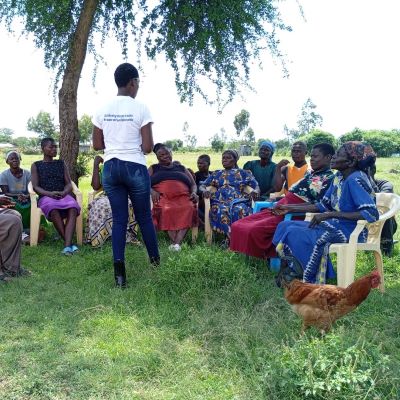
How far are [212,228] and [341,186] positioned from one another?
251cm

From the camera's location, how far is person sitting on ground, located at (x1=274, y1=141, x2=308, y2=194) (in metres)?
6.47

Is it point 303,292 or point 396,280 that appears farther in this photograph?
point 396,280

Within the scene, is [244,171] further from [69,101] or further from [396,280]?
[69,101]

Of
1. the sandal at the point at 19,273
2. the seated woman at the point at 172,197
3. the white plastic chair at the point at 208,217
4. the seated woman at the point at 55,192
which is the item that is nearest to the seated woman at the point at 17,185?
the seated woman at the point at 55,192

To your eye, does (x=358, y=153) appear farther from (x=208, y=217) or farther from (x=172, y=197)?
(x=172, y=197)

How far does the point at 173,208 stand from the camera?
652 cm

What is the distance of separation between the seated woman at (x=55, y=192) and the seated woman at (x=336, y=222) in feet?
9.72

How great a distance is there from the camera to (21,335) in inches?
137

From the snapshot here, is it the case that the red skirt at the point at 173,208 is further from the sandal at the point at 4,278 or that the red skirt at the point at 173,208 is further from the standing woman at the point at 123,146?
the sandal at the point at 4,278

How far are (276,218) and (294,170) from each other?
1485 mm

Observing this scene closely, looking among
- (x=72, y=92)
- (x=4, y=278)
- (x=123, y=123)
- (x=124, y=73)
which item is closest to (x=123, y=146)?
(x=123, y=123)

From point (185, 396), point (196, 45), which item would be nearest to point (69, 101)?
point (196, 45)

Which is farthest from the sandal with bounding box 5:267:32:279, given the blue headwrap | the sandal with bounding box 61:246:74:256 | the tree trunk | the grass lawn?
the blue headwrap

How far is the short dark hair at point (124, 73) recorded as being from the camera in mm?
4398
